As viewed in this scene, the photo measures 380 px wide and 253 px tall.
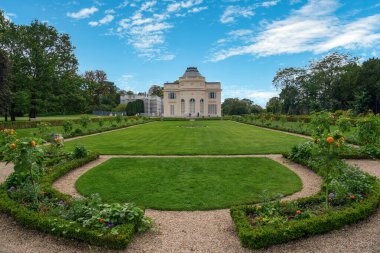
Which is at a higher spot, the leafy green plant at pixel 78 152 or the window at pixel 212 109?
the window at pixel 212 109

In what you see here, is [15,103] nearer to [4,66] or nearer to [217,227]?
[4,66]

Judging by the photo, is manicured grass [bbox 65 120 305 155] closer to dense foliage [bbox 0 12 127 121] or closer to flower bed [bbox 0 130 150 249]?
flower bed [bbox 0 130 150 249]

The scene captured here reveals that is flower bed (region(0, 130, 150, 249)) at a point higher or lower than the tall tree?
lower

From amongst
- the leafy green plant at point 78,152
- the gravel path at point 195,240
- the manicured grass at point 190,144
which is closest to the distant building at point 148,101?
the manicured grass at point 190,144

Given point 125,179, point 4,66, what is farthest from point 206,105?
point 125,179

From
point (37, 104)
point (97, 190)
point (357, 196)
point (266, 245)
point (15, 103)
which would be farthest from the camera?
point (37, 104)

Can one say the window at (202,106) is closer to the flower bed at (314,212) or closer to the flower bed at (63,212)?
the flower bed at (314,212)

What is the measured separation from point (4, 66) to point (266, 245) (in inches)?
979

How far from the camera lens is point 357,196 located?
5.26m

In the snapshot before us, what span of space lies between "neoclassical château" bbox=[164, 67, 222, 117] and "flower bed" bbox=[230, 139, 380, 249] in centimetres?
6181

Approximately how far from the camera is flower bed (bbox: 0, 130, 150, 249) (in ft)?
13.1

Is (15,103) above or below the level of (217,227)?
above

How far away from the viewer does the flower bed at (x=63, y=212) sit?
157 inches

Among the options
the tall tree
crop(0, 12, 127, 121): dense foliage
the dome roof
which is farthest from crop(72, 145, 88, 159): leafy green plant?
the dome roof
